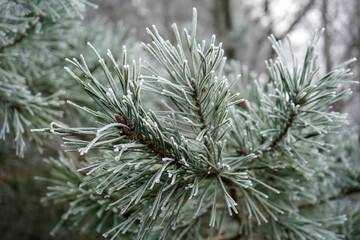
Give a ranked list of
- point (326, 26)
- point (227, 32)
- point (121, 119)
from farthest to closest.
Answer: point (227, 32) < point (326, 26) < point (121, 119)

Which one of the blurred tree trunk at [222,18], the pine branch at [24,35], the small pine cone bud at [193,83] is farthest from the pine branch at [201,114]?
the blurred tree trunk at [222,18]

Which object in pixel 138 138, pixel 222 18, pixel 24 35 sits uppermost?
pixel 222 18

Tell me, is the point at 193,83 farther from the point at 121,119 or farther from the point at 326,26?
the point at 326,26

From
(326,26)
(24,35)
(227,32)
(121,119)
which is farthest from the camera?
(227,32)

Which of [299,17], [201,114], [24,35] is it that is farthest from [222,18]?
[201,114]

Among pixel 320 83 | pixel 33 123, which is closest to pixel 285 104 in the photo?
pixel 320 83

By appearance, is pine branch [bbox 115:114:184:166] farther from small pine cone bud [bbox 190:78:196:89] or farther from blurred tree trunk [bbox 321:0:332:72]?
blurred tree trunk [bbox 321:0:332:72]

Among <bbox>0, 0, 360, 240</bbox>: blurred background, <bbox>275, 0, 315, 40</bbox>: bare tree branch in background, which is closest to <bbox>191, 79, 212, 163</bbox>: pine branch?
<bbox>0, 0, 360, 240</bbox>: blurred background

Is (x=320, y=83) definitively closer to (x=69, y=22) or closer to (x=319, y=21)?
(x=69, y=22)

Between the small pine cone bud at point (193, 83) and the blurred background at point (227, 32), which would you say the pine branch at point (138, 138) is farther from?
the blurred background at point (227, 32)
